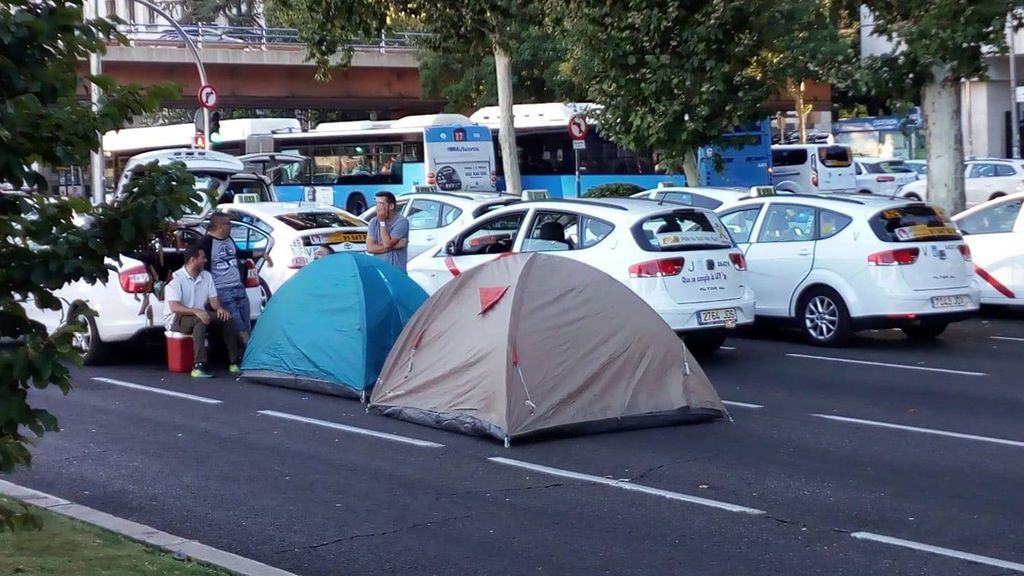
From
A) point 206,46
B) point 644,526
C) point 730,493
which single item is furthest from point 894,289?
point 206,46

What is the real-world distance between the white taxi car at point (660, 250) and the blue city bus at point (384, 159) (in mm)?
20804

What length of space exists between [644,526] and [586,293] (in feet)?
10.8

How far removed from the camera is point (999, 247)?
16469mm

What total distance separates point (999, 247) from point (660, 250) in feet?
18.5

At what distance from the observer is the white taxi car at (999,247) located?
16.3 metres

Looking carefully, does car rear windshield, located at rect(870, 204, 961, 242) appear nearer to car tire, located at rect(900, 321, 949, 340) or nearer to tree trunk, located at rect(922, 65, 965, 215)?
car tire, located at rect(900, 321, 949, 340)

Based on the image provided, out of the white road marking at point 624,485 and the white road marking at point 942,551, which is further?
the white road marking at point 624,485

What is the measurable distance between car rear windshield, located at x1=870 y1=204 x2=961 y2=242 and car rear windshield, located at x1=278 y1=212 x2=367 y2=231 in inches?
264

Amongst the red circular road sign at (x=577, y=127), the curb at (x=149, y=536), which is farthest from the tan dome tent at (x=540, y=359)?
the red circular road sign at (x=577, y=127)

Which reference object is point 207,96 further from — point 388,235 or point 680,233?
point 680,233

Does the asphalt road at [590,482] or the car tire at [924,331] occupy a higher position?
the car tire at [924,331]

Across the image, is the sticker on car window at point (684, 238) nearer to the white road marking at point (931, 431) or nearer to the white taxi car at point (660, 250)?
the white taxi car at point (660, 250)

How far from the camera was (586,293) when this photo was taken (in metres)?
10.6

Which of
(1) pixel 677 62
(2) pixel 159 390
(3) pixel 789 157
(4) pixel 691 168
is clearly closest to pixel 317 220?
(2) pixel 159 390
